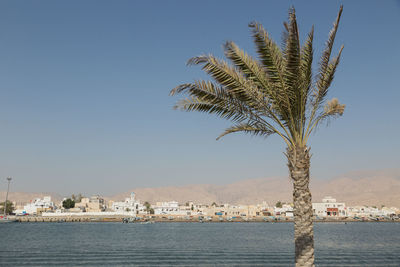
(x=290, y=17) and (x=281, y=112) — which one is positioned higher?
(x=290, y=17)

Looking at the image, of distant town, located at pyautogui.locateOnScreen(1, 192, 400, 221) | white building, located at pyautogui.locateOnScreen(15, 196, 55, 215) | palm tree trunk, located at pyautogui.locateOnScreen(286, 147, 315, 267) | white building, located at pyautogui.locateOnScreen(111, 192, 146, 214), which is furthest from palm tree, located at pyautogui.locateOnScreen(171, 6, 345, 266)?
white building, located at pyautogui.locateOnScreen(15, 196, 55, 215)

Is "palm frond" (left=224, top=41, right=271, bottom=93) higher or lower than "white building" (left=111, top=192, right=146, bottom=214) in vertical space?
higher

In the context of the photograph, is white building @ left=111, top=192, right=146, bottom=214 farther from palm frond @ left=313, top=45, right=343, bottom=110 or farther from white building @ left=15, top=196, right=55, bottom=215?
palm frond @ left=313, top=45, right=343, bottom=110

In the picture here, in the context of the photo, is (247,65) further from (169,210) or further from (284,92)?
(169,210)

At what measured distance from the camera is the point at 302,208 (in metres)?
10.1

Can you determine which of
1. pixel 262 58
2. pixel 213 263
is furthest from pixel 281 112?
pixel 213 263

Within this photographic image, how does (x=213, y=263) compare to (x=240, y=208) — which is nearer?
(x=213, y=263)

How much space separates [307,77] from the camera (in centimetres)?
1038

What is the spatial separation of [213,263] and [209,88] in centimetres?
2214

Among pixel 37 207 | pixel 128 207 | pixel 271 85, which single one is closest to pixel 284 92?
pixel 271 85

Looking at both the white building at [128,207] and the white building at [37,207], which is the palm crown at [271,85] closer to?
the white building at [128,207]

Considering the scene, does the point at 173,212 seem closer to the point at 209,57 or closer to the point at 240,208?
the point at 240,208

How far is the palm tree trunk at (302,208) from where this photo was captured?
32.9ft

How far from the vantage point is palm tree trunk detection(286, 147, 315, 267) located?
32.9 ft
